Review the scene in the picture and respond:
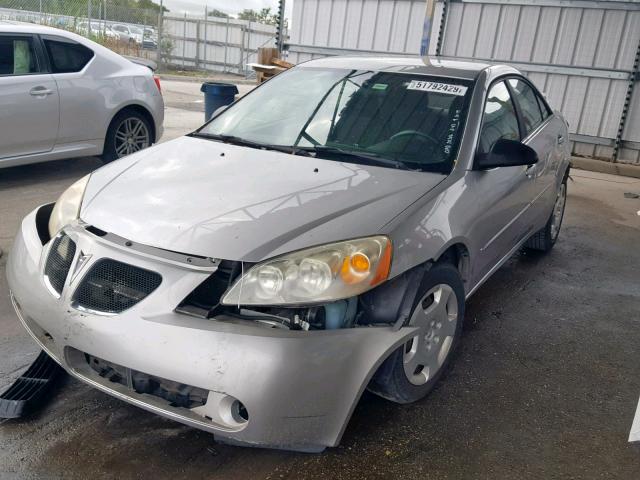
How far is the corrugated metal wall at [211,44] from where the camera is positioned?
2361 centimetres

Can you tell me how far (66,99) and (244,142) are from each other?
343cm

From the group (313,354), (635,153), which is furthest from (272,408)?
(635,153)

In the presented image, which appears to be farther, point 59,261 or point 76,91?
point 76,91

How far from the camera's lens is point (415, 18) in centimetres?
1113

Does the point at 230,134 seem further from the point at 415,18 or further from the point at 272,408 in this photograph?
→ the point at 415,18

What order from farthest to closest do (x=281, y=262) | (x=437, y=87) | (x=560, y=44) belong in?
(x=560, y=44) < (x=437, y=87) < (x=281, y=262)

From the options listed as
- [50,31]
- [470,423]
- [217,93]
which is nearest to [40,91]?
[50,31]

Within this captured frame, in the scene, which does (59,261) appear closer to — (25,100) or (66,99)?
(25,100)

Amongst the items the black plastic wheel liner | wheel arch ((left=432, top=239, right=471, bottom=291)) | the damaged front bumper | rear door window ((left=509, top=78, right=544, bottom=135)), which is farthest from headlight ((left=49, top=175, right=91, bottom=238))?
rear door window ((left=509, top=78, right=544, bottom=135))

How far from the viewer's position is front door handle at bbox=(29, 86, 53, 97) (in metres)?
5.92

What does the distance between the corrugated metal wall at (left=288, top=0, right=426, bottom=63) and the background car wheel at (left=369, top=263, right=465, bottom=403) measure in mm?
8612

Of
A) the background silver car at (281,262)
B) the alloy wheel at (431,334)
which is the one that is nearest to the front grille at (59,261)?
the background silver car at (281,262)

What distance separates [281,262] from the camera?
235 centimetres

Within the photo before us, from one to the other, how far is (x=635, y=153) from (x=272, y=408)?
375 inches
